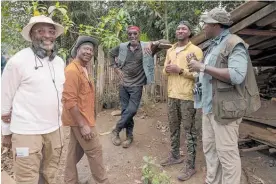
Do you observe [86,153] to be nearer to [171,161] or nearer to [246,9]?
[171,161]

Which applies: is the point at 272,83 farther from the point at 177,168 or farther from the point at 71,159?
the point at 71,159

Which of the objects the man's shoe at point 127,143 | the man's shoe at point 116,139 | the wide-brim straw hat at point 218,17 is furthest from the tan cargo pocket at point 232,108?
the man's shoe at point 116,139

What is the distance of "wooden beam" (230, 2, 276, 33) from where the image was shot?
3.26 m

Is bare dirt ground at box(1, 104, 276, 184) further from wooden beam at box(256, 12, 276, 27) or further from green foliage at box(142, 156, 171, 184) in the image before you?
wooden beam at box(256, 12, 276, 27)

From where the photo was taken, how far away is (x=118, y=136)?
5535 millimetres

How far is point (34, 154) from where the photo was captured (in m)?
2.87

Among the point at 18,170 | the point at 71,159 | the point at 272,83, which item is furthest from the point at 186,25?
the point at 272,83

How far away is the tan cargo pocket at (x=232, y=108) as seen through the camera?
10.1 feet

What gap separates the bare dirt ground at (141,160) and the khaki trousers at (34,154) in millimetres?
1348

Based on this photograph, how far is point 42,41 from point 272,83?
5465mm

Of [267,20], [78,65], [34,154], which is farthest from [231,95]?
[34,154]

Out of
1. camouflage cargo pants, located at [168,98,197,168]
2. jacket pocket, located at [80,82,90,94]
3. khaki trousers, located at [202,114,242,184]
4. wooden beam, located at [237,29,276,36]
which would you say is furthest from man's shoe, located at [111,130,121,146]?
wooden beam, located at [237,29,276,36]

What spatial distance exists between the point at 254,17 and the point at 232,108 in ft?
3.85

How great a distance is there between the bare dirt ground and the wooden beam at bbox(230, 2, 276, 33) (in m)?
2.02
